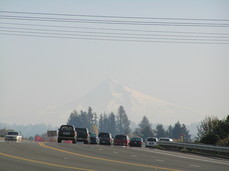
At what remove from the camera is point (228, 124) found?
202ft

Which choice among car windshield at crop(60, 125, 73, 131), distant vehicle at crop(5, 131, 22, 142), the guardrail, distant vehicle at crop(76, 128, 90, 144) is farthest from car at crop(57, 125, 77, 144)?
the guardrail

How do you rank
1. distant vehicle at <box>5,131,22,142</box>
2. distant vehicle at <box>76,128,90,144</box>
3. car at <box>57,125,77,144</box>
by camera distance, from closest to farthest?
car at <box>57,125,77,144</box> < distant vehicle at <box>76,128,90,144</box> < distant vehicle at <box>5,131,22,142</box>

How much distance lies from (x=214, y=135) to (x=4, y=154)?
1362 inches

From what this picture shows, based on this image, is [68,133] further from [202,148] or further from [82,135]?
[202,148]

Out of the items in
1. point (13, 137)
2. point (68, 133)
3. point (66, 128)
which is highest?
point (66, 128)

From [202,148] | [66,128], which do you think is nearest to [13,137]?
[66,128]

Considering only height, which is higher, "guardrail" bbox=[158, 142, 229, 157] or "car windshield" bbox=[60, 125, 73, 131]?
"car windshield" bbox=[60, 125, 73, 131]

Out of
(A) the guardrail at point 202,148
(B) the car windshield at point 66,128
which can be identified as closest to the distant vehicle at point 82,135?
(B) the car windshield at point 66,128

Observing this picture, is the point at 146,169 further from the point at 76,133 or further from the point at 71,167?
the point at 76,133

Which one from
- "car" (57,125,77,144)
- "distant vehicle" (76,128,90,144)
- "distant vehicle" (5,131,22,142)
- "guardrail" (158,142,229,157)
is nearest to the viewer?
"guardrail" (158,142,229,157)

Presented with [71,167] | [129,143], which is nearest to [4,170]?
[71,167]

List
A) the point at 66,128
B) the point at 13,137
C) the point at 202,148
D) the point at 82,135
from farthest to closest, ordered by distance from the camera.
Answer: the point at 13,137
the point at 82,135
the point at 66,128
the point at 202,148

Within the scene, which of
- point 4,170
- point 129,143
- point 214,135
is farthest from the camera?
point 129,143

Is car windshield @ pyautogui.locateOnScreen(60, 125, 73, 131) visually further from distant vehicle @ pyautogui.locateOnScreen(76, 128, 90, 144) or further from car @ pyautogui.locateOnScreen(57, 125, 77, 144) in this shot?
distant vehicle @ pyautogui.locateOnScreen(76, 128, 90, 144)
